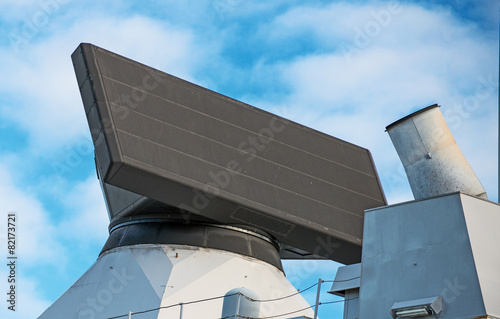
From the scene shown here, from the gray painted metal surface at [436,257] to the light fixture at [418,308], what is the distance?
3.7 inches

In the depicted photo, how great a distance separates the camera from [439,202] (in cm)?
959

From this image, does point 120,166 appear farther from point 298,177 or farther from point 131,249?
point 298,177

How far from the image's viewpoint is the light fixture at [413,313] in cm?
875

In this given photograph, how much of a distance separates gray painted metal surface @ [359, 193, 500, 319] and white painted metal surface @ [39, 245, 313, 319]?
3269mm

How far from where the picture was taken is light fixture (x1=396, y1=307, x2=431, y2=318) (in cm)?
875

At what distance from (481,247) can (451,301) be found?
0.80 m

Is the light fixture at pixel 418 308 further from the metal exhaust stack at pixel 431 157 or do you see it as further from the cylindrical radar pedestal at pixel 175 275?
the cylindrical radar pedestal at pixel 175 275

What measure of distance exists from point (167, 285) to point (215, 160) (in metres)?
2.31

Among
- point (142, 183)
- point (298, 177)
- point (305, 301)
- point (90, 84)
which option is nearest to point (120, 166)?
point (142, 183)

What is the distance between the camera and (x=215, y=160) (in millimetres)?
13008

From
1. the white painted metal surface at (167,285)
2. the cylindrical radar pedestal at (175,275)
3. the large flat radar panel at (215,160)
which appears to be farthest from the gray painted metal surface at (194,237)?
the large flat radar panel at (215,160)

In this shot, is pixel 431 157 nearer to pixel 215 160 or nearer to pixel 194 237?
pixel 215 160

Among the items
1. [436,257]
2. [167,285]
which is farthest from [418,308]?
[167,285]

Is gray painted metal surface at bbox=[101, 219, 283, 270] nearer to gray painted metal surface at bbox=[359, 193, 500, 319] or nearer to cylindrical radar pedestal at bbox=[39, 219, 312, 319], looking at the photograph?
cylindrical radar pedestal at bbox=[39, 219, 312, 319]
